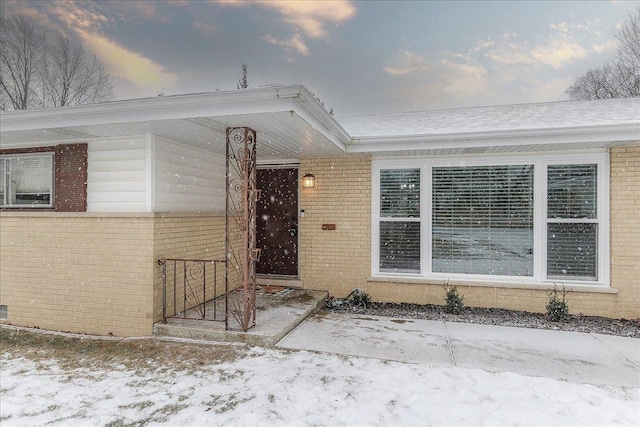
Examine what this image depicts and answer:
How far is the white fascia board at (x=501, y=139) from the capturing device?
4.86m

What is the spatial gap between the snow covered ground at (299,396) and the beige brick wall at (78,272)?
1.00 meters

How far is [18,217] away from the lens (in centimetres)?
546

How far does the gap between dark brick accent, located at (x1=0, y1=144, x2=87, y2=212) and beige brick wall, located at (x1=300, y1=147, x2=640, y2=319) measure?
349 centimetres

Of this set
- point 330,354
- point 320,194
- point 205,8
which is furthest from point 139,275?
point 205,8

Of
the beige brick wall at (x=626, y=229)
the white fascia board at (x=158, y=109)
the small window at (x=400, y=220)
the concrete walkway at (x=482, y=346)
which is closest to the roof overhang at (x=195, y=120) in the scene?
the white fascia board at (x=158, y=109)

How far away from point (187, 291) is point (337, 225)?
2769 millimetres

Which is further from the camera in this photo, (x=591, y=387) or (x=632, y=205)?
(x=632, y=205)

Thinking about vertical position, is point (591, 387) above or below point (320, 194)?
below

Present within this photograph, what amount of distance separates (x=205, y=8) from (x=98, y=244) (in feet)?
72.7

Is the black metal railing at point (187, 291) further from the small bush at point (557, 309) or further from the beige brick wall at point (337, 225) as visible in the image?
the small bush at point (557, 309)

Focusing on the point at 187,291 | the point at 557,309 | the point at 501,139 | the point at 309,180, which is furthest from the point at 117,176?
the point at 557,309

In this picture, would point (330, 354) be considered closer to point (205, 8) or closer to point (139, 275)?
point (139, 275)

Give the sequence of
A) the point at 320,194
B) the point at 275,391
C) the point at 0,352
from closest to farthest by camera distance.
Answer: the point at 275,391 → the point at 0,352 → the point at 320,194

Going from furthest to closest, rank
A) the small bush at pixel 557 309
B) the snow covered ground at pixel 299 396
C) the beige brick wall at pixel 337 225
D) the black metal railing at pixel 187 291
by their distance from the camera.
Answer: the beige brick wall at pixel 337 225 < the small bush at pixel 557 309 < the black metal railing at pixel 187 291 < the snow covered ground at pixel 299 396
